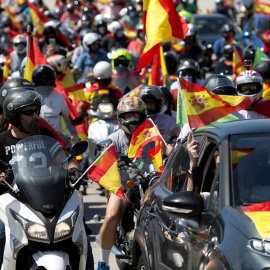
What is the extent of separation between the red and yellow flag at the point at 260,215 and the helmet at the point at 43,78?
23.3 feet

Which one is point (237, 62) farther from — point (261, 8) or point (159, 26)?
point (261, 8)

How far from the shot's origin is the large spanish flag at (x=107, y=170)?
6.89 metres

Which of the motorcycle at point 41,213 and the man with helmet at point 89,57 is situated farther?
the man with helmet at point 89,57

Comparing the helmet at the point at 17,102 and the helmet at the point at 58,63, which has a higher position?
the helmet at the point at 17,102

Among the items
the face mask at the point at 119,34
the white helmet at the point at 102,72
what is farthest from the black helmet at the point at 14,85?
the face mask at the point at 119,34

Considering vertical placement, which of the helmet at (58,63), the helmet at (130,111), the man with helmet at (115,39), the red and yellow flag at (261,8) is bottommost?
the man with helmet at (115,39)

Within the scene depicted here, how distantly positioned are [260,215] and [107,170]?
98.2 inches

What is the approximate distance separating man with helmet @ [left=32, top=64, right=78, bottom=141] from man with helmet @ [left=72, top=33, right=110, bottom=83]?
5.56 metres

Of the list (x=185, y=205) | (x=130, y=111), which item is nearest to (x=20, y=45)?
(x=130, y=111)

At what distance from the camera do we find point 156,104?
10297 millimetres

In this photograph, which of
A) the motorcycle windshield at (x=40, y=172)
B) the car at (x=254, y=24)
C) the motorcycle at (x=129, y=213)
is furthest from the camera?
the car at (x=254, y=24)

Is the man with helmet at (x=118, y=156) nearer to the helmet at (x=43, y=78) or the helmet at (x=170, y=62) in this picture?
the helmet at (x=43, y=78)

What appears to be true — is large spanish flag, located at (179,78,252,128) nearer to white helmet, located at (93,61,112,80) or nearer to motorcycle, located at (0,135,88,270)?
motorcycle, located at (0,135,88,270)

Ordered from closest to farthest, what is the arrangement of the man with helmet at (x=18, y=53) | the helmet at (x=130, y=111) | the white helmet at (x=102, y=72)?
the helmet at (x=130, y=111)
the white helmet at (x=102, y=72)
the man with helmet at (x=18, y=53)
